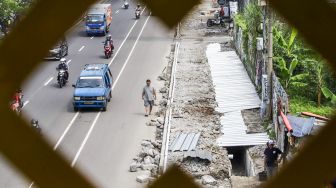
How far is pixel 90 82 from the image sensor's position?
16297mm

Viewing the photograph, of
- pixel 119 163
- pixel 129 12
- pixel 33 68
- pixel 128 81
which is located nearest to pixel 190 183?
pixel 33 68

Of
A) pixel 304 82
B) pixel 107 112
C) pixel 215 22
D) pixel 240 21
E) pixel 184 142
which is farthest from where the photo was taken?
pixel 215 22

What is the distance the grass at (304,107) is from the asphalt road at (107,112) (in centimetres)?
329

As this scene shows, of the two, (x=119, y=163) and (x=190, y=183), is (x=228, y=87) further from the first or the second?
(x=190, y=183)

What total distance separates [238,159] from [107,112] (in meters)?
4.41

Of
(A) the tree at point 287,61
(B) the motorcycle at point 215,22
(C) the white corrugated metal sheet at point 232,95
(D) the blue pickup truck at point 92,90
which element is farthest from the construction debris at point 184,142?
(B) the motorcycle at point 215,22

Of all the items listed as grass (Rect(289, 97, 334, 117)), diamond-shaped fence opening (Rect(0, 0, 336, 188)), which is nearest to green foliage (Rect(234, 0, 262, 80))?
grass (Rect(289, 97, 334, 117))

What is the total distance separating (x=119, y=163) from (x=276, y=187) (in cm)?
1126

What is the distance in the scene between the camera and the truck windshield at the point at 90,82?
16266 mm

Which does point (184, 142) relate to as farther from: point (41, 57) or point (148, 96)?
point (41, 57)

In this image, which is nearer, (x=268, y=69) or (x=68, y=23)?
(x=68, y=23)

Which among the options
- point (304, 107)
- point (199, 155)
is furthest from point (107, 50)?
point (199, 155)

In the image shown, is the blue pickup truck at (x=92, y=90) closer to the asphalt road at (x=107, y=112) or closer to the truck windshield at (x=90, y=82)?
the truck windshield at (x=90, y=82)

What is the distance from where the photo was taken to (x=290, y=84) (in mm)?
14883
